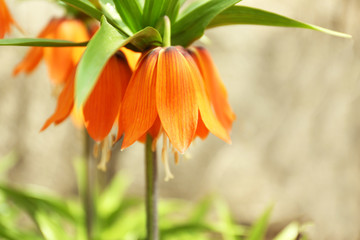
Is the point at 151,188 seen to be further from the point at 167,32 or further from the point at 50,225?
the point at 50,225

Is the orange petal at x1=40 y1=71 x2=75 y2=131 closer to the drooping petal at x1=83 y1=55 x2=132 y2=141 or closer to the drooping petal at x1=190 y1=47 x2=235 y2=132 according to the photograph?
the drooping petal at x1=83 y1=55 x2=132 y2=141

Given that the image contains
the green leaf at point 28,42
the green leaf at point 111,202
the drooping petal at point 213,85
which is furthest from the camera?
the green leaf at point 111,202

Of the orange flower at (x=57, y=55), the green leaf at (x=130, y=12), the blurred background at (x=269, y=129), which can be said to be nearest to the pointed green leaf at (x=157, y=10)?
the green leaf at (x=130, y=12)

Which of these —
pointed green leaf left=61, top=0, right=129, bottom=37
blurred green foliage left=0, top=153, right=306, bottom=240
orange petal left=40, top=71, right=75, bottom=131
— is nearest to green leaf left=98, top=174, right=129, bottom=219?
blurred green foliage left=0, top=153, right=306, bottom=240

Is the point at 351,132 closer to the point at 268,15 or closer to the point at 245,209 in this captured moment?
the point at 245,209

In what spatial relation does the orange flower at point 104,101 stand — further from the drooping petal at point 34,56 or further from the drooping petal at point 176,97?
the drooping petal at point 34,56

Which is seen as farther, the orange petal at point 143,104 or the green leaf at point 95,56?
the orange petal at point 143,104

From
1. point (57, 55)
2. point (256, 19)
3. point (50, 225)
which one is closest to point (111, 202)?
point (50, 225)

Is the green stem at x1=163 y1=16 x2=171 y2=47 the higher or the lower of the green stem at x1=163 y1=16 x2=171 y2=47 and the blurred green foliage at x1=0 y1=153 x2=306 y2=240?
the higher
